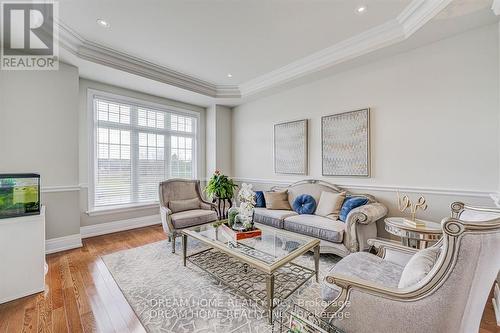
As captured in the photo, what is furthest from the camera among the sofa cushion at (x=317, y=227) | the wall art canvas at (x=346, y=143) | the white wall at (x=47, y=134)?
the wall art canvas at (x=346, y=143)

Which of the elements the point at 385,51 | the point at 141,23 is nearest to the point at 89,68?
the point at 141,23

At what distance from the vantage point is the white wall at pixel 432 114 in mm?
2367

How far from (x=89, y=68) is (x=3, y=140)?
153cm

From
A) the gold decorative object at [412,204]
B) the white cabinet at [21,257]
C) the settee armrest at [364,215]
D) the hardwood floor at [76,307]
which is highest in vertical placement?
the gold decorative object at [412,204]

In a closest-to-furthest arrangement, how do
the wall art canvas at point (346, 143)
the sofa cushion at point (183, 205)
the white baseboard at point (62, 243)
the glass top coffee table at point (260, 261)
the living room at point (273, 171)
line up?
the living room at point (273, 171) → the glass top coffee table at point (260, 261) → the white baseboard at point (62, 243) → the wall art canvas at point (346, 143) → the sofa cushion at point (183, 205)

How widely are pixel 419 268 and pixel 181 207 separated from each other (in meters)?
3.24

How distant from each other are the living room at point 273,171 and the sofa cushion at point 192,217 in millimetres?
30

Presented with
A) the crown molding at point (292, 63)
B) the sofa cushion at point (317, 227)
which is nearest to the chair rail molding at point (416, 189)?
the sofa cushion at point (317, 227)

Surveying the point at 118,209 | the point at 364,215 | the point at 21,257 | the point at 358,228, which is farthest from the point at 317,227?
the point at 118,209

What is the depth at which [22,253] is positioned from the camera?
2086 mm

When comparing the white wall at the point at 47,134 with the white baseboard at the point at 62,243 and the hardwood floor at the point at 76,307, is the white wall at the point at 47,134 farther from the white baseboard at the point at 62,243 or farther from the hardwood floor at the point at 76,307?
the hardwood floor at the point at 76,307

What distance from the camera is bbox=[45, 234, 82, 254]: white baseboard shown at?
3117 mm

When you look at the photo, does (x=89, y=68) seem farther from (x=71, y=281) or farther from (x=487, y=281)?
(x=487, y=281)

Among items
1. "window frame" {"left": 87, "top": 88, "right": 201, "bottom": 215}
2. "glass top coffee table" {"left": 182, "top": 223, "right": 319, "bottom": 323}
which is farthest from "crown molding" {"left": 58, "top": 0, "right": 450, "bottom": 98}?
"glass top coffee table" {"left": 182, "top": 223, "right": 319, "bottom": 323}
